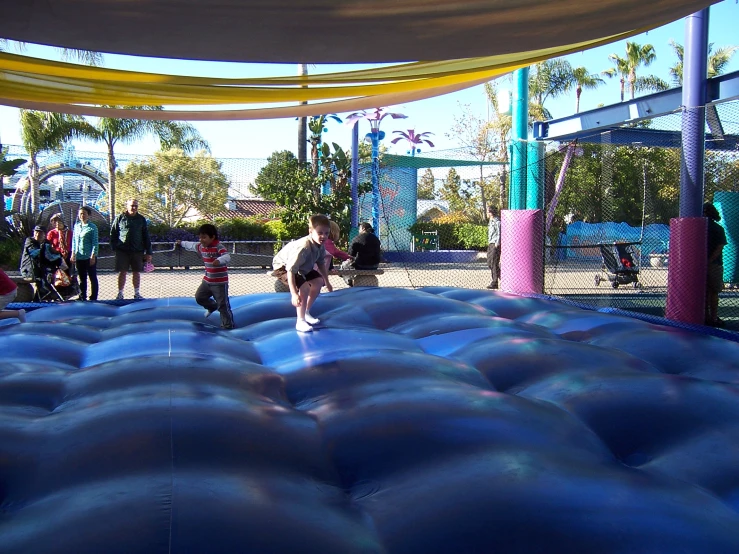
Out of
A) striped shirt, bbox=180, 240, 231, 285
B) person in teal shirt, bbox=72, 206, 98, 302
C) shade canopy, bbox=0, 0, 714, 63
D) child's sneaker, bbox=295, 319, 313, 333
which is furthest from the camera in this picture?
person in teal shirt, bbox=72, 206, 98, 302

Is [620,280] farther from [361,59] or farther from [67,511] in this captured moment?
[67,511]

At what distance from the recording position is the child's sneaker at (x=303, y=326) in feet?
15.0

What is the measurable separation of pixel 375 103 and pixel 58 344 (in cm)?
415

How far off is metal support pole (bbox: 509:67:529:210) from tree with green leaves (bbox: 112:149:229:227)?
11811 mm

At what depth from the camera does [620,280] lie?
33.8 feet

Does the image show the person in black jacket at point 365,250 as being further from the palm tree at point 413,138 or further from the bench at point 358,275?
the palm tree at point 413,138

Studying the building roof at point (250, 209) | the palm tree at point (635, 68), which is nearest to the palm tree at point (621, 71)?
the palm tree at point (635, 68)

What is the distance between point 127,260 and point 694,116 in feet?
20.0

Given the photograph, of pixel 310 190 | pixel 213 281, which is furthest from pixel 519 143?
pixel 310 190

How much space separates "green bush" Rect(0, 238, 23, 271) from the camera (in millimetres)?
12969

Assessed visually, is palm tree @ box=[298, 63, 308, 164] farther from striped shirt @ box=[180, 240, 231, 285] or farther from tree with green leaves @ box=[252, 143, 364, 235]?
striped shirt @ box=[180, 240, 231, 285]

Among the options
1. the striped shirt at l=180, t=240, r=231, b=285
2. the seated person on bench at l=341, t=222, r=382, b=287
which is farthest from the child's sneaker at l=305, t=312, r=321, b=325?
the seated person on bench at l=341, t=222, r=382, b=287

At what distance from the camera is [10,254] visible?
43.0ft

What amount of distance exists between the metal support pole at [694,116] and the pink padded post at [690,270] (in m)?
0.21
